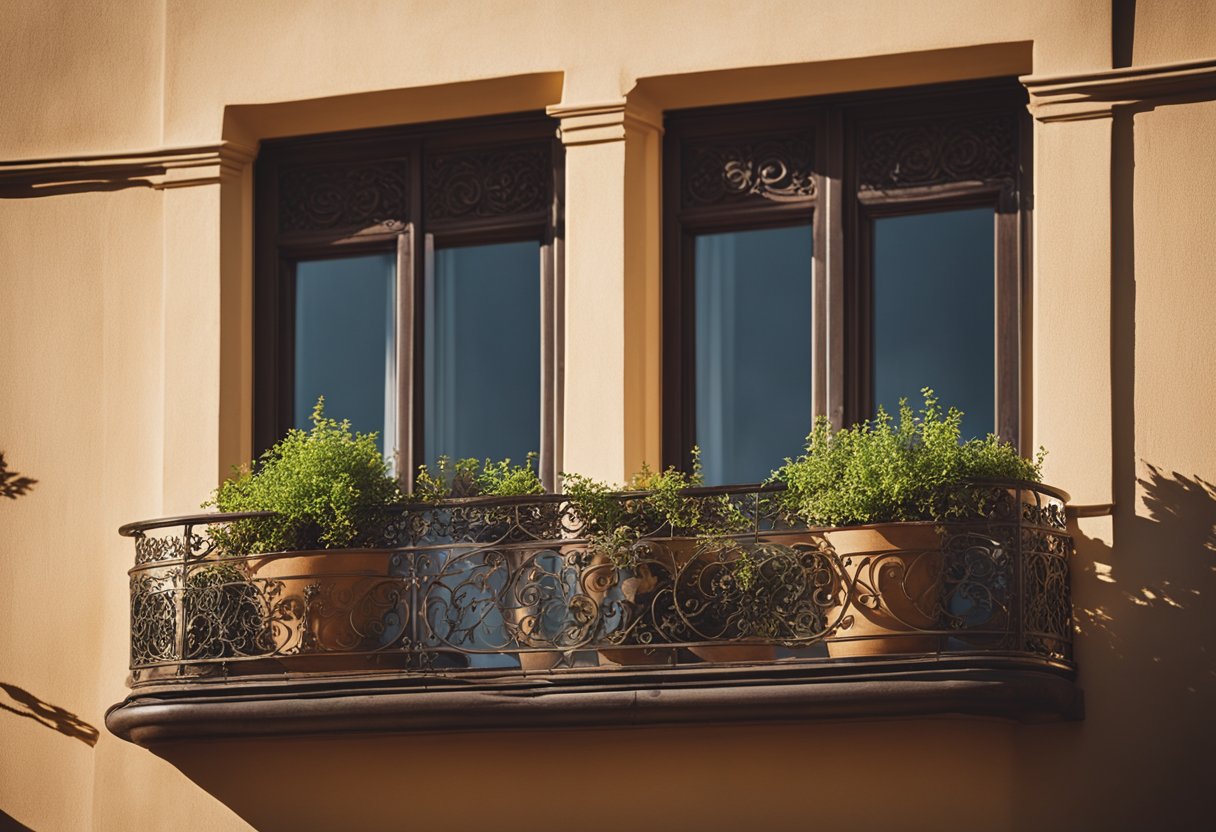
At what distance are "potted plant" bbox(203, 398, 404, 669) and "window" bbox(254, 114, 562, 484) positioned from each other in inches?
43.6

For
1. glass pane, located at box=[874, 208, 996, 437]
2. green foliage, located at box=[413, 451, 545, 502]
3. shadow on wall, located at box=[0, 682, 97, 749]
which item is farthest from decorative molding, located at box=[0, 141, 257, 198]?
glass pane, located at box=[874, 208, 996, 437]

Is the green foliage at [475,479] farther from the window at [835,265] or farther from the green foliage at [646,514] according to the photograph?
the window at [835,265]

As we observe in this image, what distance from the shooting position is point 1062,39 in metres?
13.1

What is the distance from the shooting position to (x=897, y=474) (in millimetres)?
12227

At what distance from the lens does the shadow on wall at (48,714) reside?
1405 cm

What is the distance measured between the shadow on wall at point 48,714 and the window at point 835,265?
12.9 ft

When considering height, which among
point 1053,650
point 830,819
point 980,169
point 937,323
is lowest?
point 830,819

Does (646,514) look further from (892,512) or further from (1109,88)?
(1109,88)

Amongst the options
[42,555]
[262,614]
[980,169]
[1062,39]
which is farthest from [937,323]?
[42,555]

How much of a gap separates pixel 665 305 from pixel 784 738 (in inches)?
112

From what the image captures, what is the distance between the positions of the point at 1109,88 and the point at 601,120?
2.97 meters

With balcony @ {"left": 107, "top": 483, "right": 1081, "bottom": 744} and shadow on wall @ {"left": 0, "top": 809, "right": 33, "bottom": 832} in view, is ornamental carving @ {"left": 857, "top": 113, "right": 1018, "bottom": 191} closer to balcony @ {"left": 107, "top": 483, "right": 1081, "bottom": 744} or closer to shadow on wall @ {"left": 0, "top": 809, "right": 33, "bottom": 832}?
balcony @ {"left": 107, "top": 483, "right": 1081, "bottom": 744}

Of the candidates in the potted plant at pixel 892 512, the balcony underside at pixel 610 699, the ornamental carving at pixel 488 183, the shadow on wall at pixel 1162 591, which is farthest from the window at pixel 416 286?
the shadow on wall at pixel 1162 591

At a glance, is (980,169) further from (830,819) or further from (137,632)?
(137,632)
